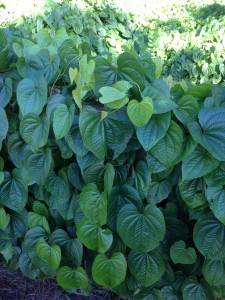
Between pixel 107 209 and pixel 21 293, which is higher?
pixel 107 209

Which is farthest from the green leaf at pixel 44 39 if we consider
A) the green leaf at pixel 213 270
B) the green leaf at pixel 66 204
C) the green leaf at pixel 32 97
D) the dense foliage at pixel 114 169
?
the green leaf at pixel 213 270

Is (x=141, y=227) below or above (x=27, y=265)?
above

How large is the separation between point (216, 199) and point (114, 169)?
43 centimetres

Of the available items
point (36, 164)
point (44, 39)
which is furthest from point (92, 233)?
point (44, 39)

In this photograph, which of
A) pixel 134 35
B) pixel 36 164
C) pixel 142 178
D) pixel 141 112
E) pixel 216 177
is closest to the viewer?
pixel 141 112

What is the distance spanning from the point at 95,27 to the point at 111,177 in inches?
121

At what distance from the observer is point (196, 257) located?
1.69m

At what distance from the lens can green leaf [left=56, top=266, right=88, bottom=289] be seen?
5.87 ft

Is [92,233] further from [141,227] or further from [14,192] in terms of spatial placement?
[14,192]

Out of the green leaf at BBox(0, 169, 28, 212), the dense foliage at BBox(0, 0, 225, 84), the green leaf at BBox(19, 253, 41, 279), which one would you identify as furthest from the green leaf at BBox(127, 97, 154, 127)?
the dense foliage at BBox(0, 0, 225, 84)

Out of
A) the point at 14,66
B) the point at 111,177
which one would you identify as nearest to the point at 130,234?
the point at 111,177

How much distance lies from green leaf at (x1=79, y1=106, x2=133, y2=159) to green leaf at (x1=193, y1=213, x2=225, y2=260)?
1.52ft

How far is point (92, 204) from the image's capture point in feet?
5.14

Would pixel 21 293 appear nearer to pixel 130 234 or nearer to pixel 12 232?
pixel 12 232
